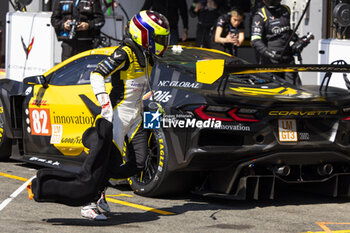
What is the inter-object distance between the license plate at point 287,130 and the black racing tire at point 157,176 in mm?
931

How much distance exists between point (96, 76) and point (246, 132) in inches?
55.9

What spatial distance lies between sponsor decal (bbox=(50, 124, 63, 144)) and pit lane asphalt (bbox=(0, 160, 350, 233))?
590mm

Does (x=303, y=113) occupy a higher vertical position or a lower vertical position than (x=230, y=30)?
higher

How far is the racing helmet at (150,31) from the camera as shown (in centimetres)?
744

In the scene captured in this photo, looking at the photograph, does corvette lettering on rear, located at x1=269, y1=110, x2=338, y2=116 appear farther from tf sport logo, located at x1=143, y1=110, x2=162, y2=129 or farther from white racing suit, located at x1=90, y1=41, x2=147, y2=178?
white racing suit, located at x1=90, y1=41, x2=147, y2=178

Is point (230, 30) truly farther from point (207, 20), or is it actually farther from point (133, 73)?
point (133, 73)

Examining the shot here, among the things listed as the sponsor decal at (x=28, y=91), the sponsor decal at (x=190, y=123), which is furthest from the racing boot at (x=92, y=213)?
the sponsor decal at (x=28, y=91)

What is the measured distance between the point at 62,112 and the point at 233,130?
1.99 m

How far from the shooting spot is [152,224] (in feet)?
23.5

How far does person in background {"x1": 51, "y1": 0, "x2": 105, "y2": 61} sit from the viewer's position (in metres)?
12.9

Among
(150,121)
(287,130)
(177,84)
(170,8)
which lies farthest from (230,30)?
(150,121)

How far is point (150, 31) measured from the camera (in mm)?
7445

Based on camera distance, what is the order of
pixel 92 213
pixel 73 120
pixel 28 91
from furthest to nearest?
pixel 28 91 → pixel 73 120 → pixel 92 213

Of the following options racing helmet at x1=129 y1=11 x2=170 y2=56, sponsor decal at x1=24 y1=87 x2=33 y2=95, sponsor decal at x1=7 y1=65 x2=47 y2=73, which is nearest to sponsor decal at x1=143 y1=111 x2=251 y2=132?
racing helmet at x1=129 y1=11 x2=170 y2=56
